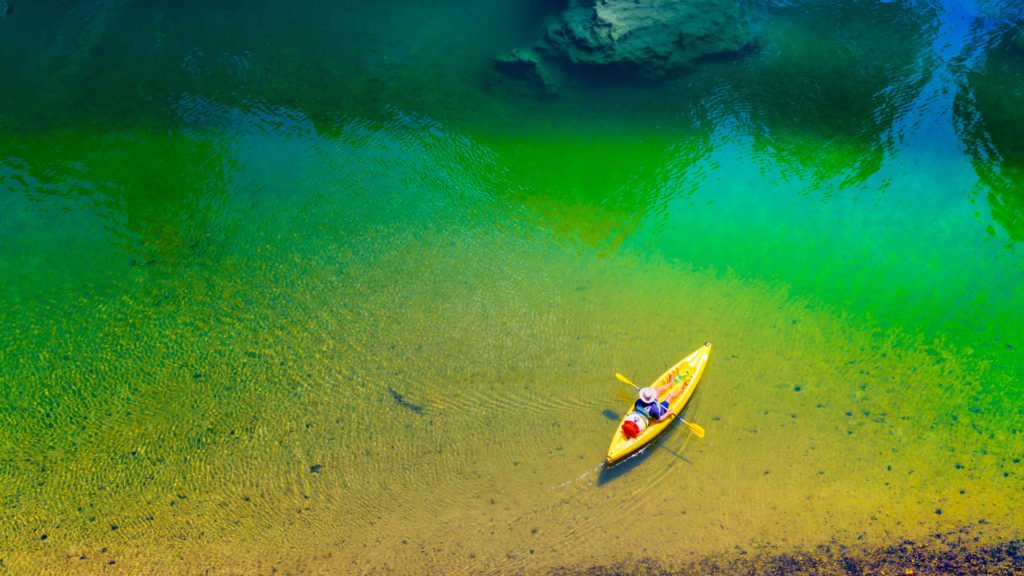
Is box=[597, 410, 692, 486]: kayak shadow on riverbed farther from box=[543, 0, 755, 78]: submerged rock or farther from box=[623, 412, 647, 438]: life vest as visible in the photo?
box=[543, 0, 755, 78]: submerged rock

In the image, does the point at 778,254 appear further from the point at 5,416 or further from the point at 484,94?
the point at 5,416

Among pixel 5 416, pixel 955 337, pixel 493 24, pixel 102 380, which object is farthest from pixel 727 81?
pixel 5 416

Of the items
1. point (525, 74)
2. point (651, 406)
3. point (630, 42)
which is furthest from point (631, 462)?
point (630, 42)

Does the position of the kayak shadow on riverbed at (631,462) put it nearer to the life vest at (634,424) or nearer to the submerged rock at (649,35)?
the life vest at (634,424)

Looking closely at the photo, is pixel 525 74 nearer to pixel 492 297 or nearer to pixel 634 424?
pixel 492 297

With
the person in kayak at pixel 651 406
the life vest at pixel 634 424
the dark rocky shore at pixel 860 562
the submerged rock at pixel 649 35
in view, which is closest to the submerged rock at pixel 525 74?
the submerged rock at pixel 649 35

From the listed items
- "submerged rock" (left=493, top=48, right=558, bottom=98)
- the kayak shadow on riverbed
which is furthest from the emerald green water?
"submerged rock" (left=493, top=48, right=558, bottom=98)
